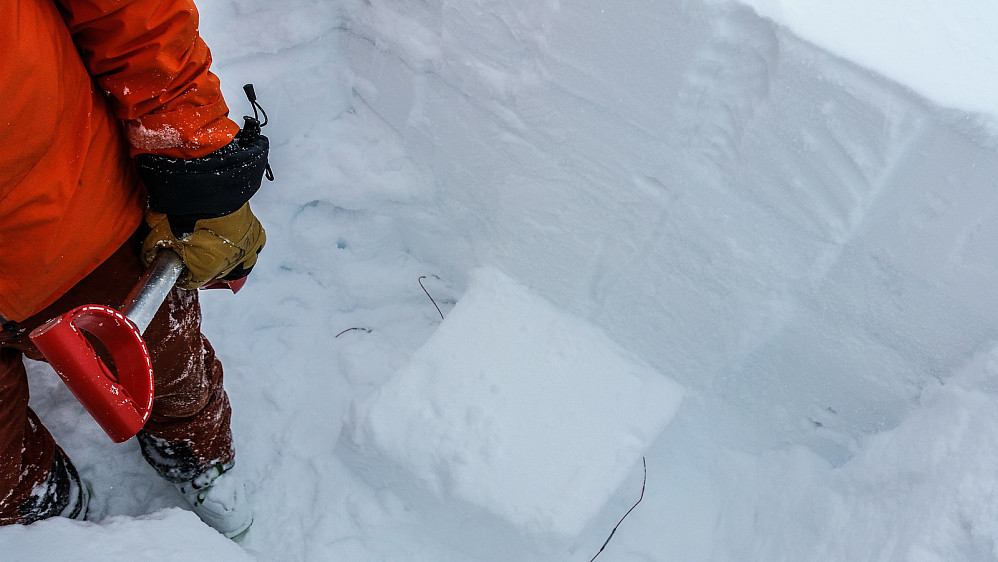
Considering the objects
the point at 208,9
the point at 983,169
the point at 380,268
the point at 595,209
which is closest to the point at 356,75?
the point at 208,9

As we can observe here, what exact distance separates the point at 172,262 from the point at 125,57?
34cm

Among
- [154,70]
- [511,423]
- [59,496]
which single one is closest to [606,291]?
[511,423]

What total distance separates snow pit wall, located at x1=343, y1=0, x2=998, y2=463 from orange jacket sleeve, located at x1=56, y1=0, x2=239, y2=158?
74 centimetres

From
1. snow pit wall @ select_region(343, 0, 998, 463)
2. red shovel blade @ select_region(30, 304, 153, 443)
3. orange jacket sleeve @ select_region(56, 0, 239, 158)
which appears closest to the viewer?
red shovel blade @ select_region(30, 304, 153, 443)

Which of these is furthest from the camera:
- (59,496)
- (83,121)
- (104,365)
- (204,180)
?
(59,496)

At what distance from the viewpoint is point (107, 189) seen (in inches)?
44.6

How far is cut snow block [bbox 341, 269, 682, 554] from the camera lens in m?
1.60

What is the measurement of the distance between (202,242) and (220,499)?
67 centimetres

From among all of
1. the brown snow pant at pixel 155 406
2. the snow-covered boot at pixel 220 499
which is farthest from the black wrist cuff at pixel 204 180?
the snow-covered boot at pixel 220 499

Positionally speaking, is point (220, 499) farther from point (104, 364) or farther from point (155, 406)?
point (104, 364)

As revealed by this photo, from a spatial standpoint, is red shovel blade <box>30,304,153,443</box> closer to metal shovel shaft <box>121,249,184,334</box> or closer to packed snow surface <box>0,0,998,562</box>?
metal shovel shaft <box>121,249,184,334</box>

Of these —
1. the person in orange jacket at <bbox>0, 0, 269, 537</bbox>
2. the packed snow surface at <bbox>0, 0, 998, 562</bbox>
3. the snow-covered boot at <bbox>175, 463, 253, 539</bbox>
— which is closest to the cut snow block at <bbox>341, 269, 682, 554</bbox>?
the packed snow surface at <bbox>0, 0, 998, 562</bbox>

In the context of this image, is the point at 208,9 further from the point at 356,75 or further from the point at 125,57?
the point at 125,57

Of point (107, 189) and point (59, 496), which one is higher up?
point (107, 189)
